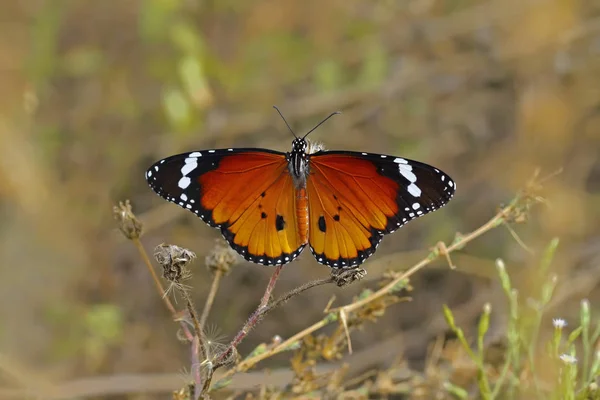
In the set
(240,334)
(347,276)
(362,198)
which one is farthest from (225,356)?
(362,198)

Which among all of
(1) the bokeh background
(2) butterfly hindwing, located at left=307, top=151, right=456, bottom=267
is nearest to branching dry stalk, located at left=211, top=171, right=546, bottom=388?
(2) butterfly hindwing, located at left=307, top=151, right=456, bottom=267

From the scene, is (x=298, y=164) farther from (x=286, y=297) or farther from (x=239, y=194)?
(x=286, y=297)

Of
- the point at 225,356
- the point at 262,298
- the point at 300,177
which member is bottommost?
the point at 225,356

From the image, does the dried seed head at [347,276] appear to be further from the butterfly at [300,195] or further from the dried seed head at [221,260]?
the dried seed head at [221,260]

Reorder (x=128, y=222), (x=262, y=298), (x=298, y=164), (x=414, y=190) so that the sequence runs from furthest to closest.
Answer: (x=298, y=164), (x=414, y=190), (x=128, y=222), (x=262, y=298)

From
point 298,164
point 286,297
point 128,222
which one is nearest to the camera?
point 286,297

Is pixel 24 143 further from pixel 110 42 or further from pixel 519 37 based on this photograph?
pixel 519 37
